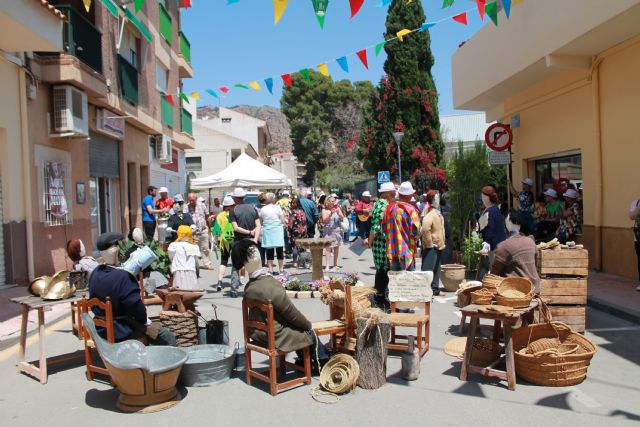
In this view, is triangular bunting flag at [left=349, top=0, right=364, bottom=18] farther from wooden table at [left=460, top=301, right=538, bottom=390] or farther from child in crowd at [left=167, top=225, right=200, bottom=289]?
wooden table at [left=460, top=301, right=538, bottom=390]

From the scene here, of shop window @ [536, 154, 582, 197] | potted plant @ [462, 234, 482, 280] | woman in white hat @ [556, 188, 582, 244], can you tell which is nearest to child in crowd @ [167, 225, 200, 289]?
potted plant @ [462, 234, 482, 280]

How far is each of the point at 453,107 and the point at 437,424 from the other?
Answer: 1421cm

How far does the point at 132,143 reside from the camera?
17922mm

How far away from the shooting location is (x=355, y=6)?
26.3ft

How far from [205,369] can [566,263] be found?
4.28 metres

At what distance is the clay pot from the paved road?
3883 mm

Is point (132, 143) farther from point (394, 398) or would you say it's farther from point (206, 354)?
point (394, 398)

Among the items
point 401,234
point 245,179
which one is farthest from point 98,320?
point 245,179

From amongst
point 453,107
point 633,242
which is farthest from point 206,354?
point 453,107

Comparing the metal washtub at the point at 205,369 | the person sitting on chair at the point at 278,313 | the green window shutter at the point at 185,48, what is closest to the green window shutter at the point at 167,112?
the green window shutter at the point at 185,48

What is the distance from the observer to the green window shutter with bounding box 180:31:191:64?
2386cm

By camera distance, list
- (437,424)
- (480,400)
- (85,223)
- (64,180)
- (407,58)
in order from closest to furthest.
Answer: (437,424), (480,400), (64,180), (85,223), (407,58)

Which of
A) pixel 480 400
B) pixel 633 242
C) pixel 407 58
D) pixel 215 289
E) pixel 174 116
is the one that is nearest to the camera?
pixel 480 400

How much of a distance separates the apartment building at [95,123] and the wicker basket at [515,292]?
7.88m
